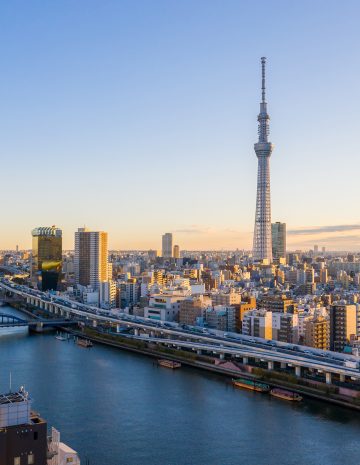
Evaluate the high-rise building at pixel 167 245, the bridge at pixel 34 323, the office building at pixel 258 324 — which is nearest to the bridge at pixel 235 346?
the bridge at pixel 34 323

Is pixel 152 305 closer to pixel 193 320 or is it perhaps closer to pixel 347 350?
pixel 193 320

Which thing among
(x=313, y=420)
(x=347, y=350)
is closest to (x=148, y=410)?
(x=313, y=420)

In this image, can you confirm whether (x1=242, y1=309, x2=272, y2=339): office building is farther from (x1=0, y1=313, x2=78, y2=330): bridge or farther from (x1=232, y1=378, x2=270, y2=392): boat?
(x1=0, y1=313, x2=78, y2=330): bridge

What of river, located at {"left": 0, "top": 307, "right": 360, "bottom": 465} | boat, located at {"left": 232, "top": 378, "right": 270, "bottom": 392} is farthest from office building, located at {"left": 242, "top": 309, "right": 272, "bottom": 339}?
boat, located at {"left": 232, "top": 378, "right": 270, "bottom": 392}

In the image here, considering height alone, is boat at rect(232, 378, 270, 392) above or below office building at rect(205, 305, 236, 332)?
below

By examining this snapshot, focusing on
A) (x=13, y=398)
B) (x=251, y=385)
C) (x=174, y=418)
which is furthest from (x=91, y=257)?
(x=13, y=398)

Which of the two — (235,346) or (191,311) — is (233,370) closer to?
(235,346)
